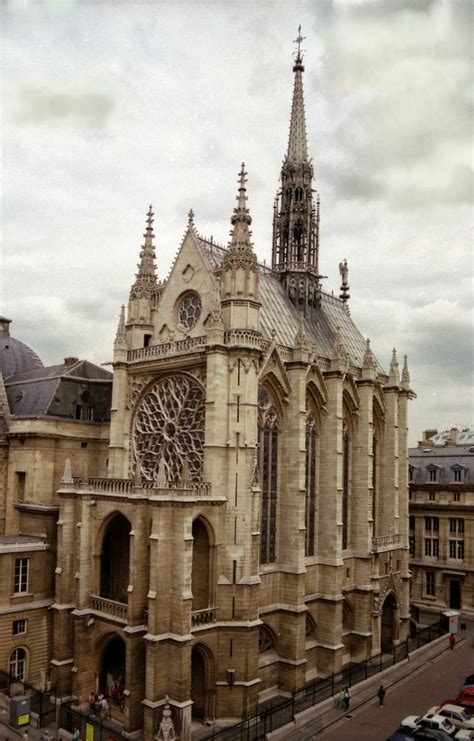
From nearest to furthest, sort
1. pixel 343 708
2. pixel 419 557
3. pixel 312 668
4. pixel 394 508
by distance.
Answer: pixel 343 708
pixel 312 668
pixel 394 508
pixel 419 557

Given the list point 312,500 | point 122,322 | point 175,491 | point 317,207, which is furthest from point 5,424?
point 317,207

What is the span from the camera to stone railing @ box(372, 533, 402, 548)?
42.4 metres

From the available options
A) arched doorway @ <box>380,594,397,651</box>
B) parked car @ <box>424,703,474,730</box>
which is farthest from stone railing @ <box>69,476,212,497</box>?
arched doorway @ <box>380,594,397,651</box>

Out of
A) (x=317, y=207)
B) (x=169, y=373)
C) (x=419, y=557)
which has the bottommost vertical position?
(x=419, y=557)

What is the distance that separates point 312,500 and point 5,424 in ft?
66.3

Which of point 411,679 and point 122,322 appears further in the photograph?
point 122,322

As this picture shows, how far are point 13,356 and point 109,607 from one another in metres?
25.8

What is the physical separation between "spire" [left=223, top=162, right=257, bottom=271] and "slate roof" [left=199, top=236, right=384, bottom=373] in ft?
8.51

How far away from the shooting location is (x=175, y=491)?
3012 cm

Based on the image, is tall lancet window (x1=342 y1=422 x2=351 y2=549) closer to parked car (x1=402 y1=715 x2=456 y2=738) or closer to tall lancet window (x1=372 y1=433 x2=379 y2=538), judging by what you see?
tall lancet window (x1=372 y1=433 x2=379 y2=538)

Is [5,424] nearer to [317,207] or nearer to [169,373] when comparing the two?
[169,373]

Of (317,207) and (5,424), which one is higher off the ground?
(317,207)

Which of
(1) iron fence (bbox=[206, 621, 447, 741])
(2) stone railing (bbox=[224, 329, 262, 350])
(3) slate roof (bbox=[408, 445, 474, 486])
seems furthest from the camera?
(3) slate roof (bbox=[408, 445, 474, 486])

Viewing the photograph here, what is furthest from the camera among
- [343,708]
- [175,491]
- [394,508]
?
[394,508]
